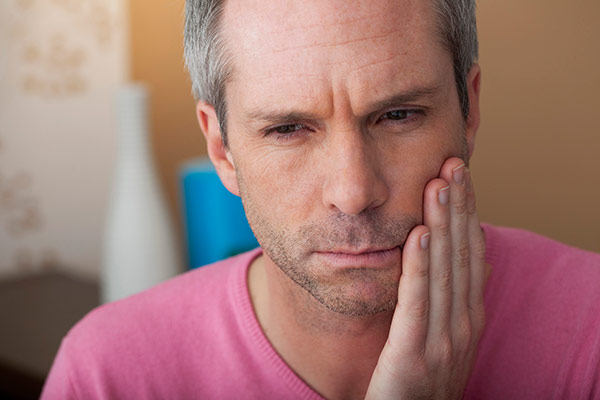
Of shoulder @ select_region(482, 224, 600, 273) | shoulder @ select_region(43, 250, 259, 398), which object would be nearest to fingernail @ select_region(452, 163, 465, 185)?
shoulder @ select_region(482, 224, 600, 273)

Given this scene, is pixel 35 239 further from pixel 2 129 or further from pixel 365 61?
pixel 365 61

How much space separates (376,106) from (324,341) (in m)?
0.37

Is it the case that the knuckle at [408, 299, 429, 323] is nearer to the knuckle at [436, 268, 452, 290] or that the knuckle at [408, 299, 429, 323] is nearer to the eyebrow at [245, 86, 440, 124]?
the knuckle at [436, 268, 452, 290]

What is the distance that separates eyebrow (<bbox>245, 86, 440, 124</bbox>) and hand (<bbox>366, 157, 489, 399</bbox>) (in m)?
0.10

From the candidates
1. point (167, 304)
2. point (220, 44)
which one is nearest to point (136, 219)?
point (167, 304)

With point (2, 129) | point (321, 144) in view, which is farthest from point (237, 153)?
point (2, 129)

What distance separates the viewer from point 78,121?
7.59 ft

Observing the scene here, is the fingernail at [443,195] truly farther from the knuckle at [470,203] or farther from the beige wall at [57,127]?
the beige wall at [57,127]

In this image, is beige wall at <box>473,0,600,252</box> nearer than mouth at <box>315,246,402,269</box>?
No

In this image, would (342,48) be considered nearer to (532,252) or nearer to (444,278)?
(444,278)

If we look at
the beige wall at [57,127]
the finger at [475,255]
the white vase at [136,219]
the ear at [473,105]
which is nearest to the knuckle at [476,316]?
the finger at [475,255]

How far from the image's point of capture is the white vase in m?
1.86

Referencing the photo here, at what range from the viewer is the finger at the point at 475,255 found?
3.10ft

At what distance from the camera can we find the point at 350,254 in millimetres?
901
